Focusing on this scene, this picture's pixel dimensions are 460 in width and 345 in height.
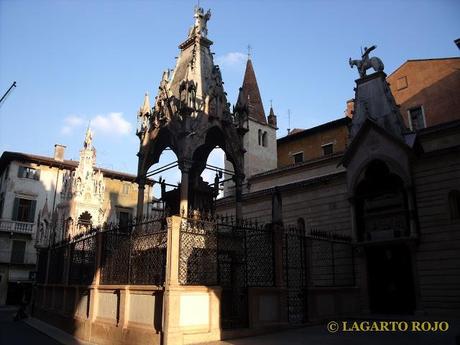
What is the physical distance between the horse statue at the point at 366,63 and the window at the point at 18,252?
38154 mm

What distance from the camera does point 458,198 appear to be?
57.6 ft

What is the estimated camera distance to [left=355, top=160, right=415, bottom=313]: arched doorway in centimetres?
1825

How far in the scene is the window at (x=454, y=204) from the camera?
57.1 ft

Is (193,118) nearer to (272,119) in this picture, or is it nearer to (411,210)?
(411,210)

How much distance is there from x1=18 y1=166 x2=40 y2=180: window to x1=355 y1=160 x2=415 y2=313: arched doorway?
126ft

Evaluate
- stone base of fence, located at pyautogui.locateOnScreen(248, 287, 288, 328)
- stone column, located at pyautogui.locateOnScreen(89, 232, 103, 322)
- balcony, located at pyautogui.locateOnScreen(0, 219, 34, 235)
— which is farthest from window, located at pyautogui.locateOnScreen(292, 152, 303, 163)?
balcony, located at pyautogui.locateOnScreen(0, 219, 34, 235)

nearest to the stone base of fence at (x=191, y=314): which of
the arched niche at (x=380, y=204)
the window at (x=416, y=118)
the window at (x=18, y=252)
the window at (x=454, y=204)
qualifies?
the arched niche at (x=380, y=204)

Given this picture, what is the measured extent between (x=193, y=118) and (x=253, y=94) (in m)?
38.4

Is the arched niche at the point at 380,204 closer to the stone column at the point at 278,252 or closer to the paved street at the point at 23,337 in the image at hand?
the stone column at the point at 278,252

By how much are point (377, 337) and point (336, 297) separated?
470 cm

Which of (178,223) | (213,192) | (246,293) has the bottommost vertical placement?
(246,293)

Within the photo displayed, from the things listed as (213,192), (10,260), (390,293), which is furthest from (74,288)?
(10,260)

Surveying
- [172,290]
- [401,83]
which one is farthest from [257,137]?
[172,290]

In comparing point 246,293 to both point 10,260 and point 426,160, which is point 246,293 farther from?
point 10,260
